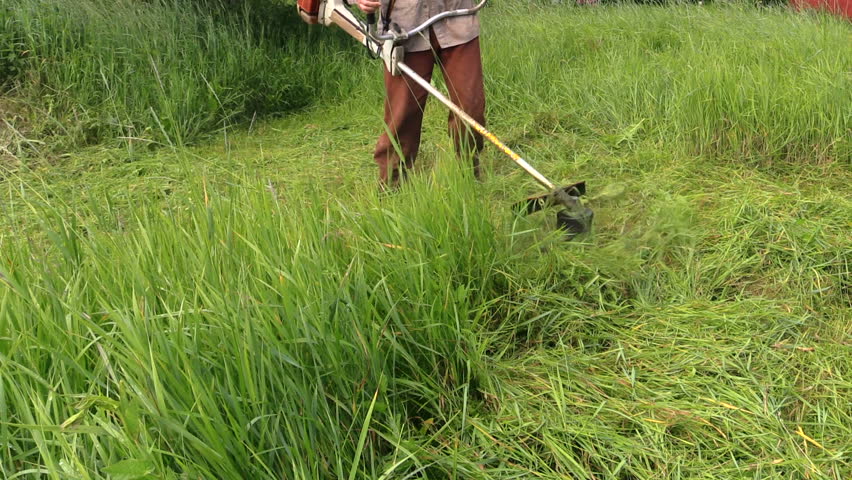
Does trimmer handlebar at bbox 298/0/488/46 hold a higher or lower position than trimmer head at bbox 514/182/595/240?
higher

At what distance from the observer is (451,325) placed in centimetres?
189

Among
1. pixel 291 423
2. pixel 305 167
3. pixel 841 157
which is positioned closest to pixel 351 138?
pixel 305 167

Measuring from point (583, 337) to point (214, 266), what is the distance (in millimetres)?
1122

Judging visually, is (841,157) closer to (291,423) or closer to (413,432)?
(413,432)

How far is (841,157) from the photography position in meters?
3.28

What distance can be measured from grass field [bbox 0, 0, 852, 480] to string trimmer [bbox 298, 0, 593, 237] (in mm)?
124

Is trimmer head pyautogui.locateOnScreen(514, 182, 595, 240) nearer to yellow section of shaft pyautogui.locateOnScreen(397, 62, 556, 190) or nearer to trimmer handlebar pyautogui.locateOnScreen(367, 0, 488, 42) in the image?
yellow section of shaft pyautogui.locateOnScreen(397, 62, 556, 190)

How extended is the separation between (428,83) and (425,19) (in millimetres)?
367

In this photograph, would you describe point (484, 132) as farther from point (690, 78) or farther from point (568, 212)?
point (690, 78)

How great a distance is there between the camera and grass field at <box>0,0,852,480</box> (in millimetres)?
1376

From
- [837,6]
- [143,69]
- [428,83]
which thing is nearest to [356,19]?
[428,83]

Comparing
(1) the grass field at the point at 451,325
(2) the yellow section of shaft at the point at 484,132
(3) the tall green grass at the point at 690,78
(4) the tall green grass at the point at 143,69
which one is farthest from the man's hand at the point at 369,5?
(4) the tall green grass at the point at 143,69

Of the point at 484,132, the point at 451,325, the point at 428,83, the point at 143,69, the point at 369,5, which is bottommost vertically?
the point at 143,69

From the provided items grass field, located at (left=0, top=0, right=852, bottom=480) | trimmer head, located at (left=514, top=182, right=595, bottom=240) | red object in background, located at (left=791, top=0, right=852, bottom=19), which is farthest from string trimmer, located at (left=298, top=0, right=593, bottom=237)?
red object in background, located at (left=791, top=0, right=852, bottom=19)
